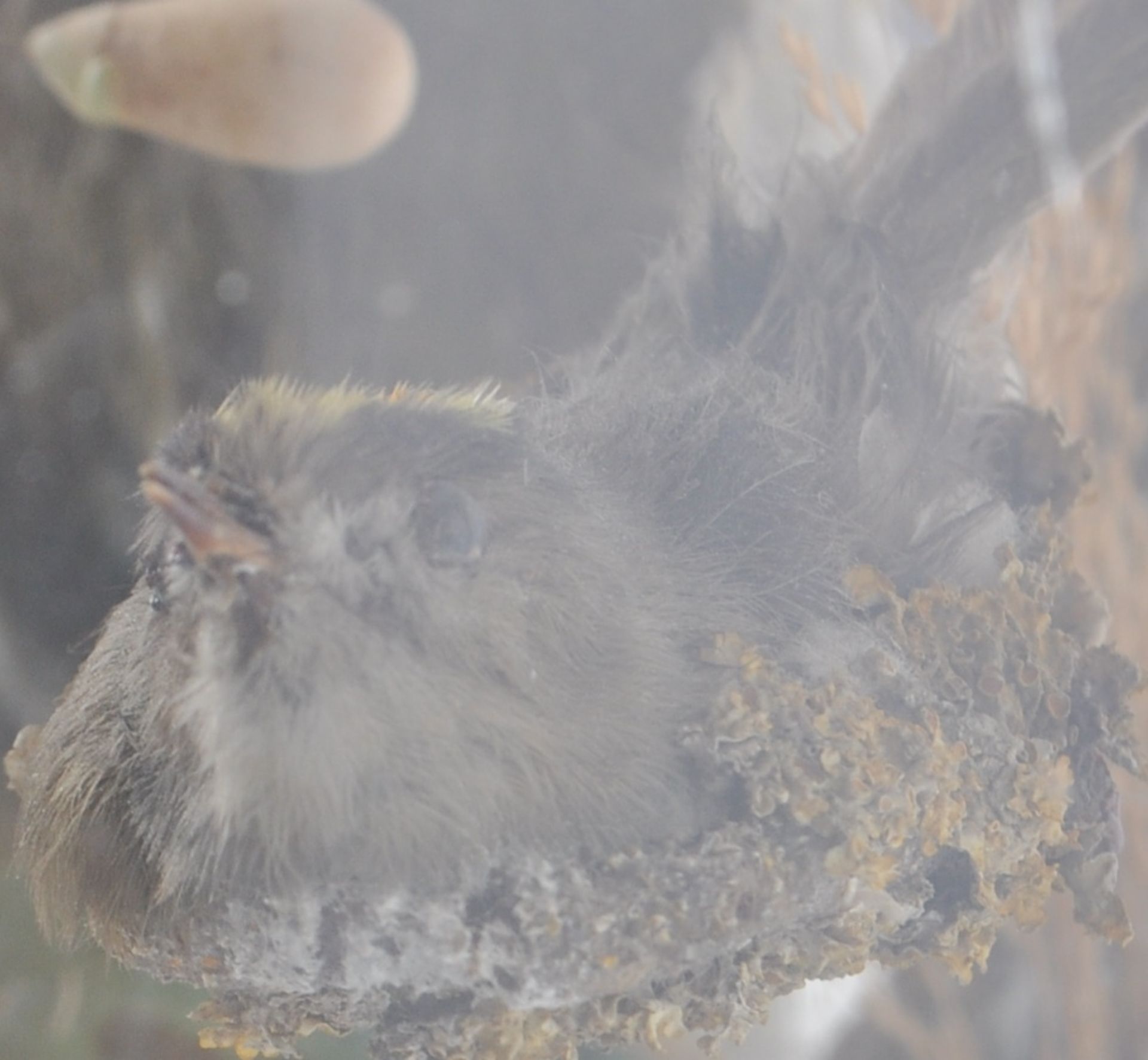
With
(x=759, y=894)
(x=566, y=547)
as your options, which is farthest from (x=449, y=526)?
(x=759, y=894)

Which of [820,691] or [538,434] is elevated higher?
[538,434]

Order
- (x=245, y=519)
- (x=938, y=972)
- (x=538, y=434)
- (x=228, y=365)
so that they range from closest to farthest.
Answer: (x=245, y=519)
(x=538, y=434)
(x=228, y=365)
(x=938, y=972)

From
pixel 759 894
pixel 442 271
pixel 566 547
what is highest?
pixel 442 271

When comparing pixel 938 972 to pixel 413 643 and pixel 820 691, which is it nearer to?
pixel 820 691

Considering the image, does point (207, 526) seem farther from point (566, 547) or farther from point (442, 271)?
point (442, 271)

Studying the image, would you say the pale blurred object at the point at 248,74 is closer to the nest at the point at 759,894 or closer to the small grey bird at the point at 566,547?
the small grey bird at the point at 566,547

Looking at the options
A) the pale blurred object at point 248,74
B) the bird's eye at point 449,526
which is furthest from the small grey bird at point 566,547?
the pale blurred object at point 248,74

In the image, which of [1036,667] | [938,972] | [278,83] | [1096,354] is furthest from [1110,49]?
[938,972]
